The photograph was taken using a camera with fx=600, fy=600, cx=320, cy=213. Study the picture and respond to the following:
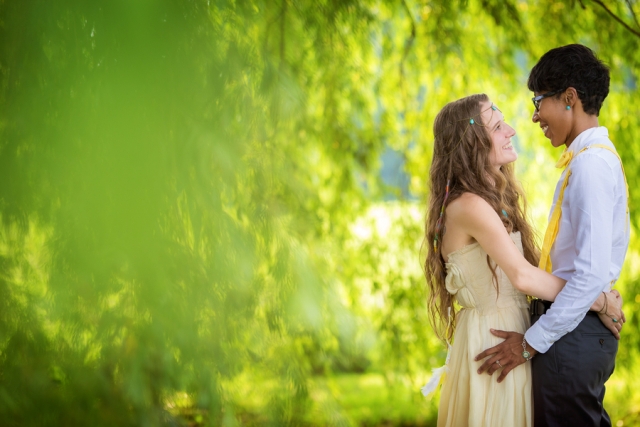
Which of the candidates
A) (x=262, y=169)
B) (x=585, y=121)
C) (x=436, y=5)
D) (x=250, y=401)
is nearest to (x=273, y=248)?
(x=262, y=169)

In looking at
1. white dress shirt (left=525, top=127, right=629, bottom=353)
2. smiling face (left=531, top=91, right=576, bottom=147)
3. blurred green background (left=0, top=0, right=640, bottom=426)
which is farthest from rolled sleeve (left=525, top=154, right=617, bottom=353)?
blurred green background (left=0, top=0, right=640, bottom=426)

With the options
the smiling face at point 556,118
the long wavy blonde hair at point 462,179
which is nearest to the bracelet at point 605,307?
the long wavy blonde hair at point 462,179

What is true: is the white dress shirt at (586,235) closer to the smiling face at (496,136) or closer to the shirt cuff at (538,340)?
the shirt cuff at (538,340)

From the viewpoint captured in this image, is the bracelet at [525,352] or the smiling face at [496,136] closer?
the bracelet at [525,352]

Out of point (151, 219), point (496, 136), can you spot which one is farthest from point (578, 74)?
point (151, 219)

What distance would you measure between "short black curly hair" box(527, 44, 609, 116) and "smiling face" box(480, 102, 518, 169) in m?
0.17

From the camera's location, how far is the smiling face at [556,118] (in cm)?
164

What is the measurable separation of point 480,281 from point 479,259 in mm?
71

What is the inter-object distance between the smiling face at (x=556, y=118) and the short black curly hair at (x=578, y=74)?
0.04 meters

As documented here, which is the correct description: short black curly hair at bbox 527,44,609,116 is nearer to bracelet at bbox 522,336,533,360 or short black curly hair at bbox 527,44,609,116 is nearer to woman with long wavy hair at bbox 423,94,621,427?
woman with long wavy hair at bbox 423,94,621,427

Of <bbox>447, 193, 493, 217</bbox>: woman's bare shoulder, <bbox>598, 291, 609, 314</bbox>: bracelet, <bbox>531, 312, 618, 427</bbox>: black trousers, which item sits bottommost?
<bbox>531, 312, 618, 427</bbox>: black trousers

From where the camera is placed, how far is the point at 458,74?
370 cm

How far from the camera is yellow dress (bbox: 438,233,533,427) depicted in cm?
164

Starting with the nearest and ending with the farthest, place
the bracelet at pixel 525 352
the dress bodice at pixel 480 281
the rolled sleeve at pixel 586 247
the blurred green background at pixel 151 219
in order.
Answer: the blurred green background at pixel 151 219 → the rolled sleeve at pixel 586 247 → the bracelet at pixel 525 352 → the dress bodice at pixel 480 281
